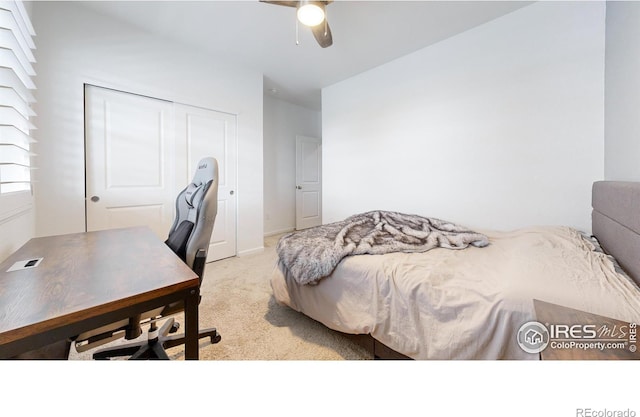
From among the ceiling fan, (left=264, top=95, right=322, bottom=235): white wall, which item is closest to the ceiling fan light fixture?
the ceiling fan

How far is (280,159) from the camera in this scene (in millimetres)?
4371

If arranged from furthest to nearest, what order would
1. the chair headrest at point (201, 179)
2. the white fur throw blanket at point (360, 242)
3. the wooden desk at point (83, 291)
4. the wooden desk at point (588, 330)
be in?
1. the white fur throw blanket at point (360, 242)
2. the chair headrest at point (201, 179)
3. the wooden desk at point (588, 330)
4. the wooden desk at point (83, 291)

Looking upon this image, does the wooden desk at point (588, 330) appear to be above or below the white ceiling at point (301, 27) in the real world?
below

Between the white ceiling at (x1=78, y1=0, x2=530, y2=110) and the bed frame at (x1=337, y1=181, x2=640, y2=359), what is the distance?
181 centimetres

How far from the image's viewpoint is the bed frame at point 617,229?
104 centimetres

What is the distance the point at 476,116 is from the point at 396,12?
1.25 metres

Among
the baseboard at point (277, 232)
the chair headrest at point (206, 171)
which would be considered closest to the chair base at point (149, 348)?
the chair headrest at point (206, 171)

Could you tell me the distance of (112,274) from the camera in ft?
2.41

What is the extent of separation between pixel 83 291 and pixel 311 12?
6.32 ft

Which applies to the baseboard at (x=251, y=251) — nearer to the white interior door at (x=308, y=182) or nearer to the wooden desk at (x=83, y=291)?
the white interior door at (x=308, y=182)

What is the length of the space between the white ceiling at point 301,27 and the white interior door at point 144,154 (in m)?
0.71

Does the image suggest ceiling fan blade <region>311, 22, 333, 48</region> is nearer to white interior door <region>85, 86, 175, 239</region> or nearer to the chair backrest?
the chair backrest
